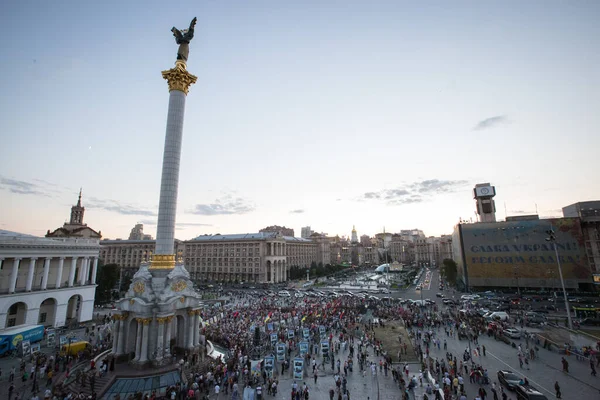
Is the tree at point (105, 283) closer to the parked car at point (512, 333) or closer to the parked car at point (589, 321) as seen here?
the parked car at point (512, 333)

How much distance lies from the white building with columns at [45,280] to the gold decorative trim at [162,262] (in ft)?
74.5

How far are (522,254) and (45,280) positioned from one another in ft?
281

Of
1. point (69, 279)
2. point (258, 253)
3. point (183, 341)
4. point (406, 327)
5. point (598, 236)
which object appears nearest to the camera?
point (183, 341)

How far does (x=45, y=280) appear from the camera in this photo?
39562 mm

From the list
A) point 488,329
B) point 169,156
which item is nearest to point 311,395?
point 169,156

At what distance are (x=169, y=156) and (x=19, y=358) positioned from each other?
2248cm

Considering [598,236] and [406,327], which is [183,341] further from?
[598,236]

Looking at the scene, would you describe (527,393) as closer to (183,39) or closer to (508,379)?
(508,379)

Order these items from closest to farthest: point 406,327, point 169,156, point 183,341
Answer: point 183,341, point 169,156, point 406,327

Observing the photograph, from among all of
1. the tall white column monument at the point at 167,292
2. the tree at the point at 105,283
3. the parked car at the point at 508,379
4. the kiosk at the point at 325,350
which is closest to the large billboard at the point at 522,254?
the parked car at the point at 508,379

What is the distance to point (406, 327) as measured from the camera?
→ 37.3 m

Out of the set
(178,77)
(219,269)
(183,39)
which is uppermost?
(183,39)

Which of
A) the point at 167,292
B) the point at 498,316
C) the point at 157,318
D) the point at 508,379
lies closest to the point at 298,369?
the point at 157,318

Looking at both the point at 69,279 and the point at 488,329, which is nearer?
the point at 488,329
